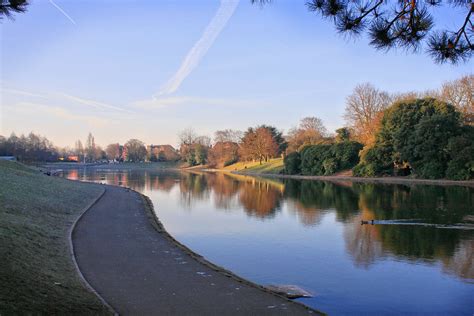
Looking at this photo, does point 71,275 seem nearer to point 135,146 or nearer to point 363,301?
point 363,301

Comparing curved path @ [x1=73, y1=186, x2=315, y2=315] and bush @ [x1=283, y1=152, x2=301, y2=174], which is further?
bush @ [x1=283, y1=152, x2=301, y2=174]

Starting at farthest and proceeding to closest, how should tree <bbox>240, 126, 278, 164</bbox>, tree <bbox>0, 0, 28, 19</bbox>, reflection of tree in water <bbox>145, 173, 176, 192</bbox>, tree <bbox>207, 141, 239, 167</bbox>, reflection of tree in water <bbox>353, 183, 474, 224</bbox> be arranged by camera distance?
tree <bbox>207, 141, 239, 167</bbox> < tree <bbox>240, 126, 278, 164</bbox> < reflection of tree in water <bbox>145, 173, 176, 192</bbox> < reflection of tree in water <bbox>353, 183, 474, 224</bbox> < tree <bbox>0, 0, 28, 19</bbox>

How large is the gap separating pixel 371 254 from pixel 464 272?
254 centimetres

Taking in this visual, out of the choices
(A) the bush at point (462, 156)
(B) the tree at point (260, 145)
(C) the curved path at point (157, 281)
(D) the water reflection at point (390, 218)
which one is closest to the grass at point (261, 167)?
(B) the tree at point (260, 145)

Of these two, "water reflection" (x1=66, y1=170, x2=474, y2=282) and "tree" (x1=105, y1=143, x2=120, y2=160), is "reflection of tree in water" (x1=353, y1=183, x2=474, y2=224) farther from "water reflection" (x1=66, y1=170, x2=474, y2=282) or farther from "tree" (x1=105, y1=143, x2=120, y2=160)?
"tree" (x1=105, y1=143, x2=120, y2=160)

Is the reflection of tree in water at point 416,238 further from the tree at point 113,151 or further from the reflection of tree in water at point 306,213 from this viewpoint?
the tree at point 113,151

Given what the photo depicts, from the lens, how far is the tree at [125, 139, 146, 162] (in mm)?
132625

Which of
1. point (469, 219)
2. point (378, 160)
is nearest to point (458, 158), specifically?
point (378, 160)

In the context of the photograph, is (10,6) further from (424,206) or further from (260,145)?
(260,145)

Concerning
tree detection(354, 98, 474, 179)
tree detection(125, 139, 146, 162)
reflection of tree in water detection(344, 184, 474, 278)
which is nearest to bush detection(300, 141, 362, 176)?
tree detection(354, 98, 474, 179)

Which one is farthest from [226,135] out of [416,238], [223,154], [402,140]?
[416,238]

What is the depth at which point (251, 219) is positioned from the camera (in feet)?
65.3

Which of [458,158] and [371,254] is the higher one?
[458,158]

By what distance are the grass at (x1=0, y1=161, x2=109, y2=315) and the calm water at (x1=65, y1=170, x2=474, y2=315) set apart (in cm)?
395
